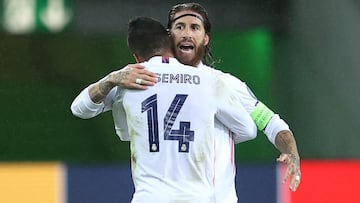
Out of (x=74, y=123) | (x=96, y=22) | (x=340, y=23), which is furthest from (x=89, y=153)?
(x=340, y=23)

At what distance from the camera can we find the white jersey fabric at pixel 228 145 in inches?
173

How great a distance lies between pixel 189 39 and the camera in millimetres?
4574

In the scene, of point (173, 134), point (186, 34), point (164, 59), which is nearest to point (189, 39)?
point (186, 34)

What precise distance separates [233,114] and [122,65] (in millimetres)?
1653

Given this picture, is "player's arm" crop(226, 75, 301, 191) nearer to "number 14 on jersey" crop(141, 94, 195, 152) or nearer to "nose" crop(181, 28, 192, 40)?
"nose" crop(181, 28, 192, 40)

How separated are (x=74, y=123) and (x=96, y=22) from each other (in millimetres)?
545

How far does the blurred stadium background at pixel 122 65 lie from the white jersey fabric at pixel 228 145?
1.33m

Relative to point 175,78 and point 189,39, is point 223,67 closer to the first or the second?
point 189,39

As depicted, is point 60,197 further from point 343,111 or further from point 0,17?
point 343,111

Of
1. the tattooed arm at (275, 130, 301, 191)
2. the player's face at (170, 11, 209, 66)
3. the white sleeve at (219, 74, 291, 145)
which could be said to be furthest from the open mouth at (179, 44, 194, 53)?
the tattooed arm at (275, 130, 301, 191)

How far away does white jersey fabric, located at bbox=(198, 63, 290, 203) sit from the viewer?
4.39 m

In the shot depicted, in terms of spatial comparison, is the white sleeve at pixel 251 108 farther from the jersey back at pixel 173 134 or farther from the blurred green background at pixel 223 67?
the blurred green background at pixel 223 67

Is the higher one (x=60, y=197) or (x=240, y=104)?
(x=240, y=104)

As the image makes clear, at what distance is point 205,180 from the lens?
4238 mm
